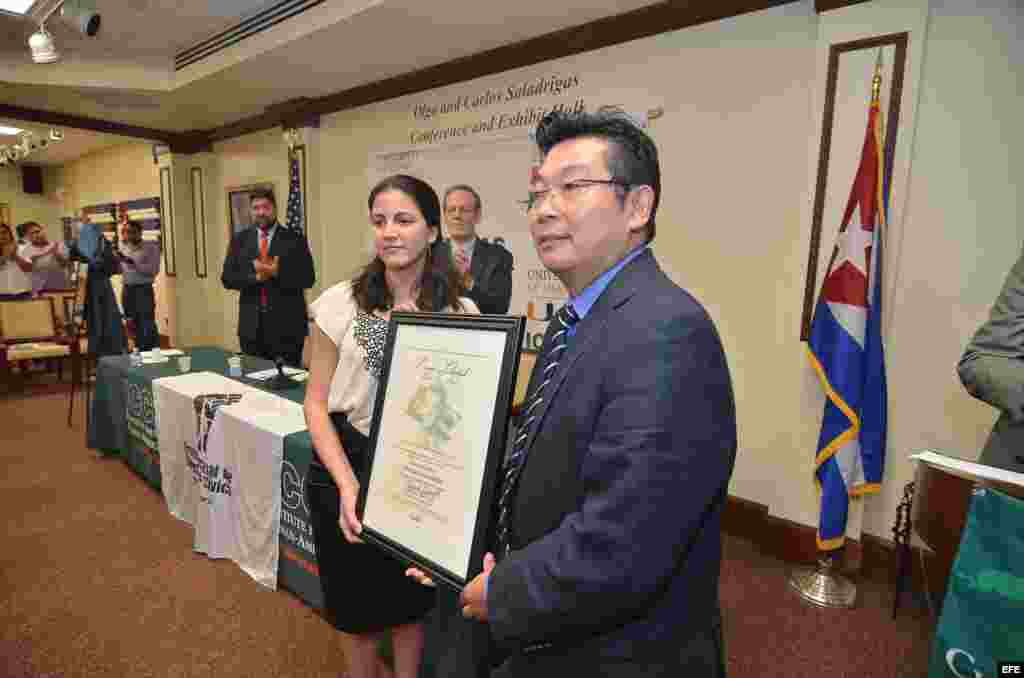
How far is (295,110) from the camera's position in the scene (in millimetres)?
5195

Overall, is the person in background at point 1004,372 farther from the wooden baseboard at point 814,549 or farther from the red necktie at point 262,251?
the red necktie at point 262,251

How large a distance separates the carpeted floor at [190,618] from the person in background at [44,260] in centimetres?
452

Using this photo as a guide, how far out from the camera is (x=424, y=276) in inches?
53.6

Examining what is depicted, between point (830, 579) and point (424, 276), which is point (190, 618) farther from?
point (830, 579)

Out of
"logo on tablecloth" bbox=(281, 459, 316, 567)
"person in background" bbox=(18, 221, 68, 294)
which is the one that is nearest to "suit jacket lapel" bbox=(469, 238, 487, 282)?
"logo on tablecloth" bbox=(281, 459, 316, 567)

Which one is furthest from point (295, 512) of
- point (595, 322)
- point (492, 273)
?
point (492, 273)

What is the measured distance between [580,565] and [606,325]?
304 millimetres

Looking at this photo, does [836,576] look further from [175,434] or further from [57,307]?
[57,307]

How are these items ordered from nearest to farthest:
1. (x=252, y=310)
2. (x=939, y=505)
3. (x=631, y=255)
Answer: (x=631, y=255), (x=939, y=505), (x=252, y=310)

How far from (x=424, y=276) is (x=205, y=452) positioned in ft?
6.02

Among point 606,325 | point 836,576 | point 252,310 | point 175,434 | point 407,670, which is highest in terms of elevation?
point 606,325

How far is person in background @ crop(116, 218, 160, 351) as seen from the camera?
576 cm

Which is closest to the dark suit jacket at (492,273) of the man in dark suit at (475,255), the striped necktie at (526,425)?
the man in dark suit at (475,255)

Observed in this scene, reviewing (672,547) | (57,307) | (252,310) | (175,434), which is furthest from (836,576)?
(57,307)
